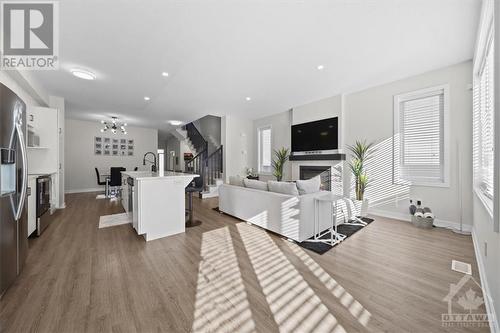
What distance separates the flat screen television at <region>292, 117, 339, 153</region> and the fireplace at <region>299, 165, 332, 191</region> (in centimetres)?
52

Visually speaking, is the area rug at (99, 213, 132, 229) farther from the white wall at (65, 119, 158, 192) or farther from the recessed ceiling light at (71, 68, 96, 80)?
the white wall at (65, 119, 158, 192)

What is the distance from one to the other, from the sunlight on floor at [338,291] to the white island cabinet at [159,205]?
1983 millimetres

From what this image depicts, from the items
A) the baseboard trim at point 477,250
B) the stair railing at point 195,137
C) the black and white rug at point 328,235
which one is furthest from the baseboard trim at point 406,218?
the stair railing at point 195,137

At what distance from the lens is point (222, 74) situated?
359 cm

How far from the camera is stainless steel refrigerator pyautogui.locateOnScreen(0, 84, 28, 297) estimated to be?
5.07ft

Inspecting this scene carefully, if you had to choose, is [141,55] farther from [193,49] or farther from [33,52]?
[33,52]

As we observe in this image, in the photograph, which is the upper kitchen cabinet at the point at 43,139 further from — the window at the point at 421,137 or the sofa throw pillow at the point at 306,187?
the window at the point at 421,137

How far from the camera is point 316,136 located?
17.2 ft

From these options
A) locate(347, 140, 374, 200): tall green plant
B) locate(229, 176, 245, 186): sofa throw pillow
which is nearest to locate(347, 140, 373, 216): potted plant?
locate(347, 140, 374, 200): tall green plant

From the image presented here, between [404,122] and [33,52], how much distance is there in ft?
21.9

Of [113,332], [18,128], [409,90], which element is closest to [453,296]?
[113,332]

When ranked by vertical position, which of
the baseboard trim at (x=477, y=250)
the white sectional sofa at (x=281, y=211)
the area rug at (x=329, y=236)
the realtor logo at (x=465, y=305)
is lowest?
the realtor logo at (x=465, y=305)

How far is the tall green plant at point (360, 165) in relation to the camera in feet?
13.7

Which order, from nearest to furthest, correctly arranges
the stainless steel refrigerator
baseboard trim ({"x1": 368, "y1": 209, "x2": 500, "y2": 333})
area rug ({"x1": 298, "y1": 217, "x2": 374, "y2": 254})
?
baseboard trim ({"x1": 368, "y1": 209, "x2": 500, "y2": 333}), the stainless steel refrigerator, area rug ({"x1": 298, "y1": 217, "x2": 374, "y2": 254})
